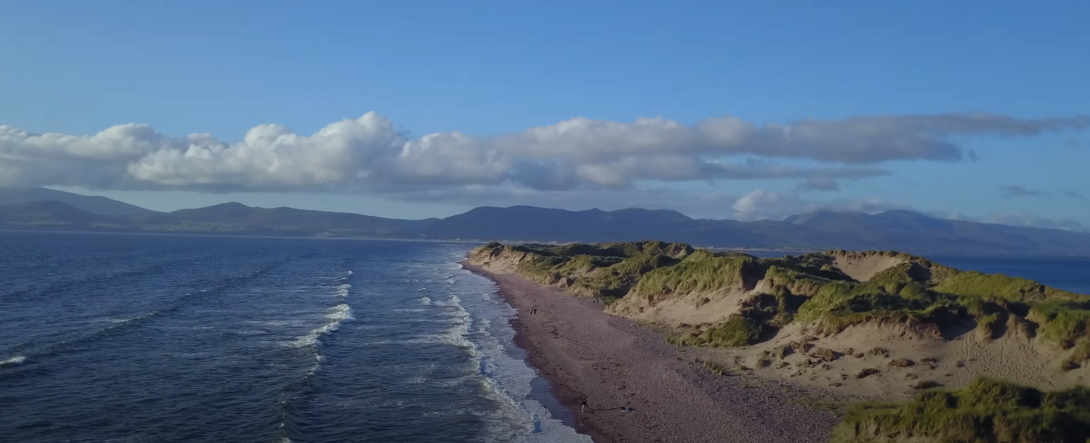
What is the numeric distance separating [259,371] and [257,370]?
0.28 metres

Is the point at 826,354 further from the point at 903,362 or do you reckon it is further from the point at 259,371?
the point at 259,371

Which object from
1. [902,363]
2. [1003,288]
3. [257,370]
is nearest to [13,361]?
[257,370]

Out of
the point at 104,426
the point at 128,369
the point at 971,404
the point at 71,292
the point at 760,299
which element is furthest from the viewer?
the point at 71,292

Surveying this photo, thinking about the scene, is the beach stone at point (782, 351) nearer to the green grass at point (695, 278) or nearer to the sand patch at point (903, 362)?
the sand patch at point (903, 362)

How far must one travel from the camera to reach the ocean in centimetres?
2650

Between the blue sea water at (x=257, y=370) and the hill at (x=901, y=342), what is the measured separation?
11.2m

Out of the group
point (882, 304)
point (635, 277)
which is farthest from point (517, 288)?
point (882, 304)

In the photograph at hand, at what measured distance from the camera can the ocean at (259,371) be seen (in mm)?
26500

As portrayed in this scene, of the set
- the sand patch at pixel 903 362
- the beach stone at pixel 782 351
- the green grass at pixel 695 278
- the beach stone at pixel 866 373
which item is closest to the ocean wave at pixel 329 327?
the green grass at pixel 695 278

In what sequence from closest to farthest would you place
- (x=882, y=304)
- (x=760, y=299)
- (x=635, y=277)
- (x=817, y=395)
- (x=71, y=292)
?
(x=817, y=395), (x=882, y=304), (x=760, y=299), (x=71, y=292), (x=635, y=277)

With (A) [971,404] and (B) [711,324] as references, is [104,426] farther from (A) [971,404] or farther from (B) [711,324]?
(B) [711,324]

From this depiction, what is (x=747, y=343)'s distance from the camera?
1607 inches

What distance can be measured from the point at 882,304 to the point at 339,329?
3366 centimetres

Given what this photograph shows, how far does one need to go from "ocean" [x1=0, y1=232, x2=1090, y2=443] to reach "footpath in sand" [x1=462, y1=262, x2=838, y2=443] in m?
1.72
